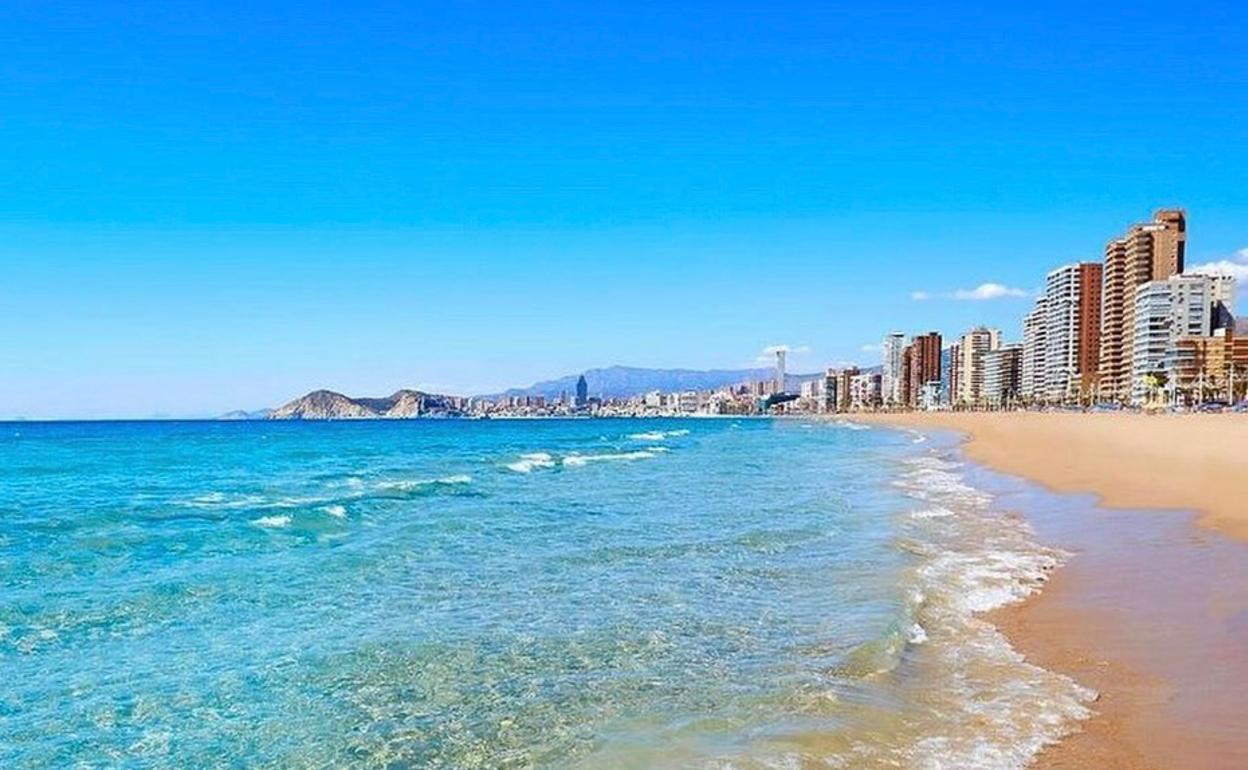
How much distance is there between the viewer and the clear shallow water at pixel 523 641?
654 cm

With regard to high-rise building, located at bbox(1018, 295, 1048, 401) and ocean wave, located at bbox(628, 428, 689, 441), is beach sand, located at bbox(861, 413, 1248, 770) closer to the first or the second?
ocean wave, located at bbox(628, 428, 689, 441)

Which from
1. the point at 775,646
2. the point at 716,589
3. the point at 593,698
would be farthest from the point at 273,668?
the point at 716,589

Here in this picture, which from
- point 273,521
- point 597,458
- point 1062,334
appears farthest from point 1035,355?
point 273,521

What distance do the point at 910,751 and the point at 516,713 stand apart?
298 cm

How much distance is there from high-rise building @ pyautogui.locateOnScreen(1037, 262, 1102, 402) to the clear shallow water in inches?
6317

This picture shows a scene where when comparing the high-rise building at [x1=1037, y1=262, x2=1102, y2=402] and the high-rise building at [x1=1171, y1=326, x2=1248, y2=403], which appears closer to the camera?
the high-rise building at [x1=1171, y1=326, x2=1248, y2=403]

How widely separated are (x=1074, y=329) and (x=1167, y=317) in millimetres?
33377

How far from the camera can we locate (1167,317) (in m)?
133

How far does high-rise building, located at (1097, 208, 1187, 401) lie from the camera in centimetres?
14575

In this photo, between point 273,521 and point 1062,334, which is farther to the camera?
point 1062,334

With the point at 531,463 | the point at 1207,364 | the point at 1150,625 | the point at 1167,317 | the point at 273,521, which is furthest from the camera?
the point at 1167,317

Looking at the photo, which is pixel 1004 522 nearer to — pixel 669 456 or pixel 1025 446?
pixel 669 456

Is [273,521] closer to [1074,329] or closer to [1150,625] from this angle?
[1150,625]

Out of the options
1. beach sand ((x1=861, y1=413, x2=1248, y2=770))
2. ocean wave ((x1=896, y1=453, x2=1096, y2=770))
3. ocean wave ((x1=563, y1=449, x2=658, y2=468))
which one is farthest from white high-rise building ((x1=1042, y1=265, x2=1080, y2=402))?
ocean wave ((x1=896, y1=453, x2=1096, y2=770))
